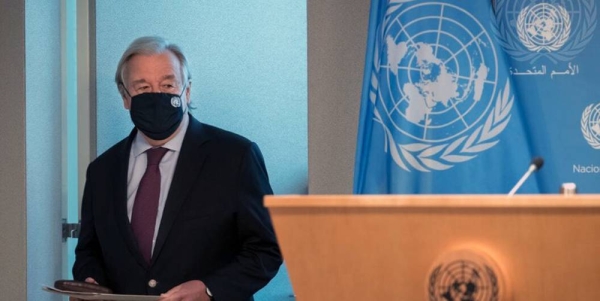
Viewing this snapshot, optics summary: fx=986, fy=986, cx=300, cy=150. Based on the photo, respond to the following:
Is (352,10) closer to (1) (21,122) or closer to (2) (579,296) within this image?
(1) (21,122)

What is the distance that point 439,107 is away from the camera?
319cm

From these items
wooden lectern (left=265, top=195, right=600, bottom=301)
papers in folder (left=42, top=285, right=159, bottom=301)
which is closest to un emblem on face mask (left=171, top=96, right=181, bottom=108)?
papers in folder (left=42, top=285, right=159, bottom=301)

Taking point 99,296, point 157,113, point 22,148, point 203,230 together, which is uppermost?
point 157,113

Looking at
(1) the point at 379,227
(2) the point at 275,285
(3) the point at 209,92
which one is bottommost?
(2) the point at 275,285

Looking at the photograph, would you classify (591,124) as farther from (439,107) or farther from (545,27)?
(439,107)

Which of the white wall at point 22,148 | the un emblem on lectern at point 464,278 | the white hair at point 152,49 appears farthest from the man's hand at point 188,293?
the white wall at point 22,148

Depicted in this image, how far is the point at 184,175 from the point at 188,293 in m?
0.43

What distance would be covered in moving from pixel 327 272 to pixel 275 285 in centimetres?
258

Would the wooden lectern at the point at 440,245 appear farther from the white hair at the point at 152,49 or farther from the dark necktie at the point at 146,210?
the white hair at the point at 152,49

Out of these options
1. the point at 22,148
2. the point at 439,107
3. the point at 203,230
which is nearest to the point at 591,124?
the point at 439,107

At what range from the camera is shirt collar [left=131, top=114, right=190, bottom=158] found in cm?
332

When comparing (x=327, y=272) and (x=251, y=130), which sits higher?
(x=251, y=130)

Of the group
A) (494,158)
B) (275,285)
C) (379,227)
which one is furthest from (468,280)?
(275,285)

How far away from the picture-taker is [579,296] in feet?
5.12
